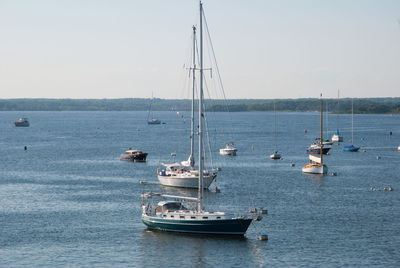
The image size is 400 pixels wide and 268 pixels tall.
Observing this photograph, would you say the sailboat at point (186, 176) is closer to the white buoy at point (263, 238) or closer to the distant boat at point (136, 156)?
the white buoy at point (263, 238)

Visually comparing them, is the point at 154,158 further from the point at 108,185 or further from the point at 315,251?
the point at 315,251

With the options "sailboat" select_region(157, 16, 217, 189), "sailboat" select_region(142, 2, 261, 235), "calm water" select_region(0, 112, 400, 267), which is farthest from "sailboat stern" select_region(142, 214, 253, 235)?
"sailboat" select_region(157, 16, 217, 189)

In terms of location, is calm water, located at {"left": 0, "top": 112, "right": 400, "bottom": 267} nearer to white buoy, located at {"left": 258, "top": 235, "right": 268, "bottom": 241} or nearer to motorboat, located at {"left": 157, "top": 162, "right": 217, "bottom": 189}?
white buoy, located at {"left": 258, "top": 235, "right": 268, "bottom": 241}

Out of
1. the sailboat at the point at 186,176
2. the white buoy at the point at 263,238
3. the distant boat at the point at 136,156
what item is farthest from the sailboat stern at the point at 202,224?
the distant boat at the point at 136,156

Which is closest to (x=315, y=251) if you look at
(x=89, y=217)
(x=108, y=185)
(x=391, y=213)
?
(x=391, y=213)

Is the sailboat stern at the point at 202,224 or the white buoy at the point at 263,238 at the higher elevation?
the sailboat stern at the point at 202,224

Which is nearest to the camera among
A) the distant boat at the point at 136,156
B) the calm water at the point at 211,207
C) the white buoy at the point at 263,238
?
the calm water at the point at 211,207

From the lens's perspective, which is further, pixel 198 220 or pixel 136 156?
pixel 136 156

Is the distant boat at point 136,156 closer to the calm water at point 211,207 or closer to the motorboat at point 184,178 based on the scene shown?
the calm water at point 211,207

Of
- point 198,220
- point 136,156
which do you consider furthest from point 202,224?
point 136,156

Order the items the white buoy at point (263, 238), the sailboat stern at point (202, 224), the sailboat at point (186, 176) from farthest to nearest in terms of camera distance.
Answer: the sailboat at point (186, 176) → the sailboat stern at point (202, 224) → the white buoy at point (263, 238)

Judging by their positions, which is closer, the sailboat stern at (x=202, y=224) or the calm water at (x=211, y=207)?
the calm water at (x=211, y=207)

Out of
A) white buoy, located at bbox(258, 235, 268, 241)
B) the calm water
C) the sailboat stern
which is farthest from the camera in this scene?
the sailboat stern

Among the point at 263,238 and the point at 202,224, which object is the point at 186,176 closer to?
the point at 202,224
